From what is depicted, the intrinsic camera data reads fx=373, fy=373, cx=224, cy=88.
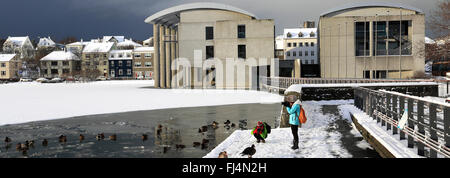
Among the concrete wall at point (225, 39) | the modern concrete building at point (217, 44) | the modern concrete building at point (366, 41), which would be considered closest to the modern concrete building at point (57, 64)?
the modern concrete building at point (217, 44)

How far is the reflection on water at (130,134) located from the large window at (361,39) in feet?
118

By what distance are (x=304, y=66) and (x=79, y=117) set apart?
43098 millimetres

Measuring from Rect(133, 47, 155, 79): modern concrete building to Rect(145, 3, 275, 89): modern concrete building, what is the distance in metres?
73.7

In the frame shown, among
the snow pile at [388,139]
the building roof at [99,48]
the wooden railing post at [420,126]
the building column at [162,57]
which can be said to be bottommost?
the snow pile at [388,139]

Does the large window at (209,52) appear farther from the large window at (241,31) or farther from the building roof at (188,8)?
the building roof at (188,8)

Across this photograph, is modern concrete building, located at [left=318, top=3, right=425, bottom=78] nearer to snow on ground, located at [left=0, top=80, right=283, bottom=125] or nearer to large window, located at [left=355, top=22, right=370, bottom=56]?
large window, located at [left=355, top=22, right=370, bottom=56]

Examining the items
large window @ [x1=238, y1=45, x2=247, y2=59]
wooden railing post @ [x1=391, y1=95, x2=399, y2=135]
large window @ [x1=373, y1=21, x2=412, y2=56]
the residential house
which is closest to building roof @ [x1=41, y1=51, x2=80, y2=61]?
the residential house

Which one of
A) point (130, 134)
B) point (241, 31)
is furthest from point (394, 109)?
→ point (241, 31)

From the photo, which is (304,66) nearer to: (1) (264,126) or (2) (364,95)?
(2) (364,95)

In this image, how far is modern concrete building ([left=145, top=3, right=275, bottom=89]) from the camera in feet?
159

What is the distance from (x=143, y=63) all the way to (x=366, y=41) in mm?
86449

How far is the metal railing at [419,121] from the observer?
6.61m

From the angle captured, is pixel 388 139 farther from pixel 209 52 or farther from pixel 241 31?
pixel 209 52

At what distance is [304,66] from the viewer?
5647cm
